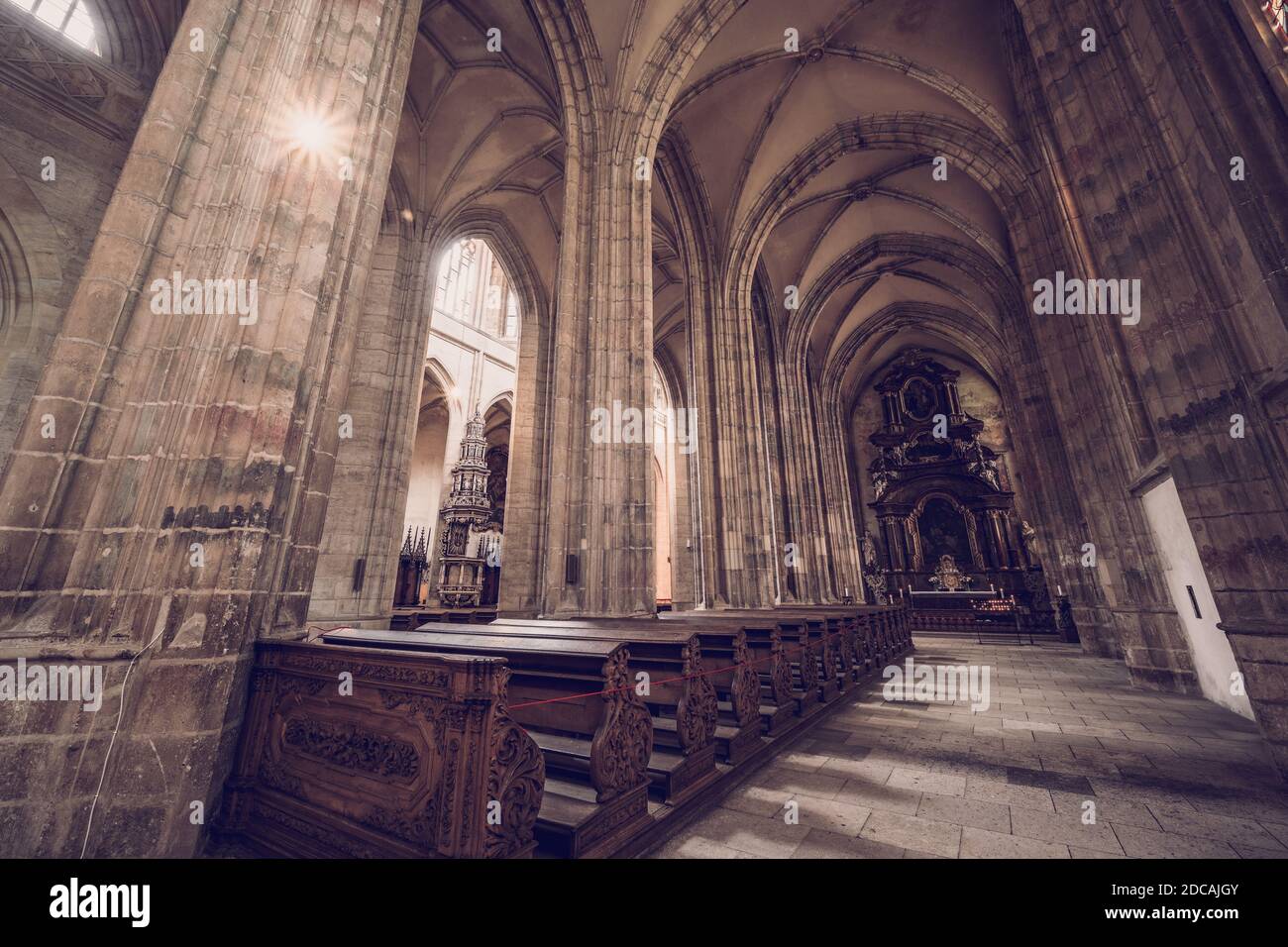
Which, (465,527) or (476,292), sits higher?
(476,292)

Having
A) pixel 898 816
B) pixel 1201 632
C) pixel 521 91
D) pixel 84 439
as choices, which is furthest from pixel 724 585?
pixel 521 91

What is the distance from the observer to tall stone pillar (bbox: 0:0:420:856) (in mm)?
2307

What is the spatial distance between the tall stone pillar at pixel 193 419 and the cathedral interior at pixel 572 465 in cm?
2

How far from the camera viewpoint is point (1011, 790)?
297cm

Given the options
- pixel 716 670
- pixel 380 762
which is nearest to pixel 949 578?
pixel 716 670

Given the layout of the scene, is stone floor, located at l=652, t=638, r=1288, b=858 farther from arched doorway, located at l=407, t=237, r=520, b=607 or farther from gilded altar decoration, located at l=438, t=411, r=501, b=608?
gilded altar decoration, located at l=438, t=411, r=501, b=608

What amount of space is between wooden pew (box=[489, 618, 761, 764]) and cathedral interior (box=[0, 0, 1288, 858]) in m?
0.05

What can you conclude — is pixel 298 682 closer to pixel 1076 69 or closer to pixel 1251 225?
pixel 1251 225

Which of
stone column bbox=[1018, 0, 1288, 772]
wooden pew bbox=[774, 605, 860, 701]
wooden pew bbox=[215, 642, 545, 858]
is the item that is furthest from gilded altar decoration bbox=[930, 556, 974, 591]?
wooden pew bbox=[215, 642, 545, 858]

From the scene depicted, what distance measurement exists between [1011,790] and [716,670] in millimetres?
1872

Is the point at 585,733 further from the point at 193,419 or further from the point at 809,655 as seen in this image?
the point at 809,655

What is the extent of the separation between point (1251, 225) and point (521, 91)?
12.3m

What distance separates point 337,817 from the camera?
2100 millimetres

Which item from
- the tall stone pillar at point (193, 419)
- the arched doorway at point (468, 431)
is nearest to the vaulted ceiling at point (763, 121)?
the arched doorway at point (468, 431)
